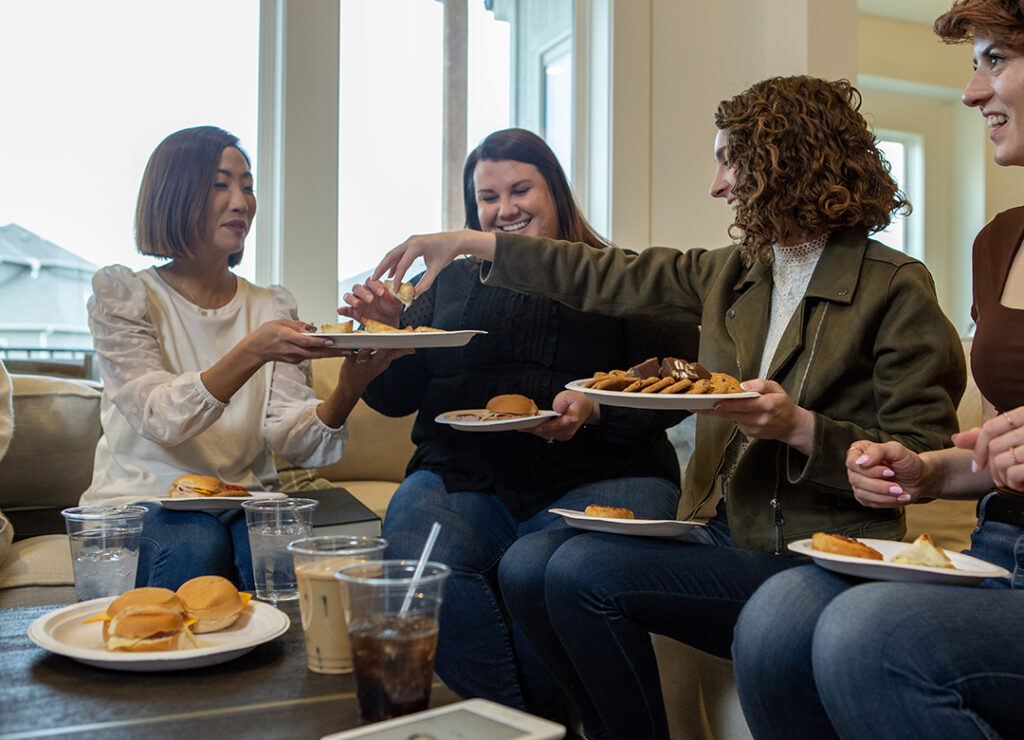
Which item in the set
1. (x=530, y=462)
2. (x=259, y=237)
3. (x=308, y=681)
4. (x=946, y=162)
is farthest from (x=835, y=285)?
(x=946, y=162)

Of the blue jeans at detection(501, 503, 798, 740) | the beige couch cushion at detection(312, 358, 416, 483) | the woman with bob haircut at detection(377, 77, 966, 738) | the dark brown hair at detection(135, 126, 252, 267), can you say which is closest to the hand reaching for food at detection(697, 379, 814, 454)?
the woman with bob haircut at detection(377, 77, 966, 738)

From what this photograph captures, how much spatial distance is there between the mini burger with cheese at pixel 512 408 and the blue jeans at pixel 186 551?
1.79 feet

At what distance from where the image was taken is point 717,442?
185cm

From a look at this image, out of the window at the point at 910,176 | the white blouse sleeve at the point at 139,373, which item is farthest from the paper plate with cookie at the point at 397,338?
the window at the point at 910,176

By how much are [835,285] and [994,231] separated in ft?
0.87

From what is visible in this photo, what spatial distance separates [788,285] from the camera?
1.87m

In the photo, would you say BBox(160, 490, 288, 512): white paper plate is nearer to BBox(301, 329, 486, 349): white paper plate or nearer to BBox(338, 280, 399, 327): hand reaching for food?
BBox(301, 329, 486, 349): white paper plate

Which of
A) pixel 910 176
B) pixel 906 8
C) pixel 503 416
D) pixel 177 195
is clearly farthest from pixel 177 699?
pixel 910 176

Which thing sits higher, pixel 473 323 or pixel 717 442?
pixel 473 323

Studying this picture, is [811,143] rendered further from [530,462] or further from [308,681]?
[308,681]

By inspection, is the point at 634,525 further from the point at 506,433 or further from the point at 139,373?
the point at 139,373

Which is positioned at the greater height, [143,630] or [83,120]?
[83,120]

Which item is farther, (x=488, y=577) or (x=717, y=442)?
(x=488, y=577)

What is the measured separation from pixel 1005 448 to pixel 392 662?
843mm
